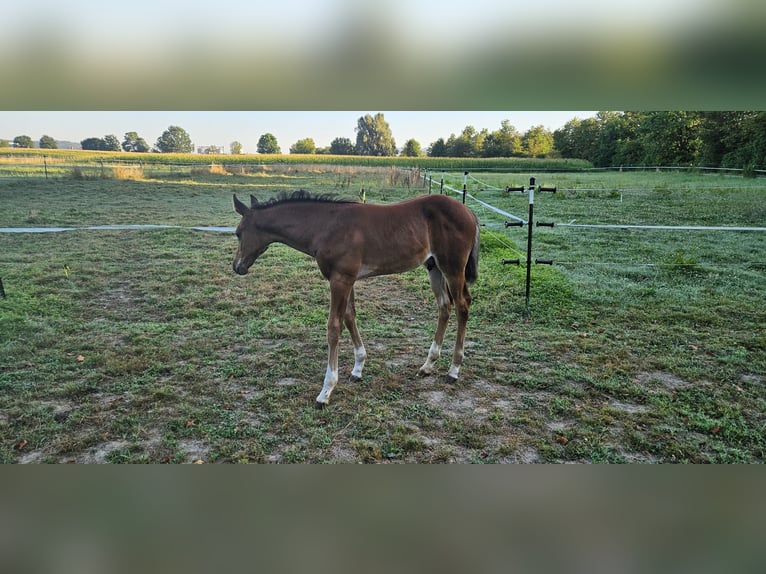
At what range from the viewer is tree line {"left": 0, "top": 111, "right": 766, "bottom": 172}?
2.80m

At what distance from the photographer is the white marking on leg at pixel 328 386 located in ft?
11.2

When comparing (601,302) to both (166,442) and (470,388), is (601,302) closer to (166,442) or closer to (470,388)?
(470,388)

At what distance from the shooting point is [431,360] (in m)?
4.00

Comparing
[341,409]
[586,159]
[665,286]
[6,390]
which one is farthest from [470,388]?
[586,159]

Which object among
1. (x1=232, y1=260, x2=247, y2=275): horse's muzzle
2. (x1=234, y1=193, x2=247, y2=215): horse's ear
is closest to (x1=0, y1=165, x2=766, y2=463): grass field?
(x1=232, y1=260, x2=247, y2=275): horse's muzzle

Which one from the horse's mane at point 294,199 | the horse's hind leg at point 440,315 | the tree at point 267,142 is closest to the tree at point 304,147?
the horse's mane at point 294,199

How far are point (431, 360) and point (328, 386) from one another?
1.03 m

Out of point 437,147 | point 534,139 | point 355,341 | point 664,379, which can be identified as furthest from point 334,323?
point 534,139

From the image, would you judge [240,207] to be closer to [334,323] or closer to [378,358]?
[334,323]

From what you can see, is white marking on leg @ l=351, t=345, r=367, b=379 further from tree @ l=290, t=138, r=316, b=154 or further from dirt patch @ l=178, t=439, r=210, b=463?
tree @ l=290, t=138, r=316, b=154

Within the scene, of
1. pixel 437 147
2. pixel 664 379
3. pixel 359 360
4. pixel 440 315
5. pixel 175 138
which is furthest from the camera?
pixel 437 147

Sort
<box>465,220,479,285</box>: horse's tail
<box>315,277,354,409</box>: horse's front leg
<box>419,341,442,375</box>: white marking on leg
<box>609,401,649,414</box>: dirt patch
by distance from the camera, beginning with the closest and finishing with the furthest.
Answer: <box>609,401,649,414</box>: dirt patch, <box>315,277,354,409</box>: horse's front leg, <box>419,341,442,375</box>: white marking on leg, <box>465,220,479,285</box>: horse's tail

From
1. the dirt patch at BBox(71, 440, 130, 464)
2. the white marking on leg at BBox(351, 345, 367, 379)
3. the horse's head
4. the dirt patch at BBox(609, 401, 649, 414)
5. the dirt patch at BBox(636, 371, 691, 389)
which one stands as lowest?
the dirt patch at BBox(71, 440, 130, 464)

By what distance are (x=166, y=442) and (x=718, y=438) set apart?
3.67 m
